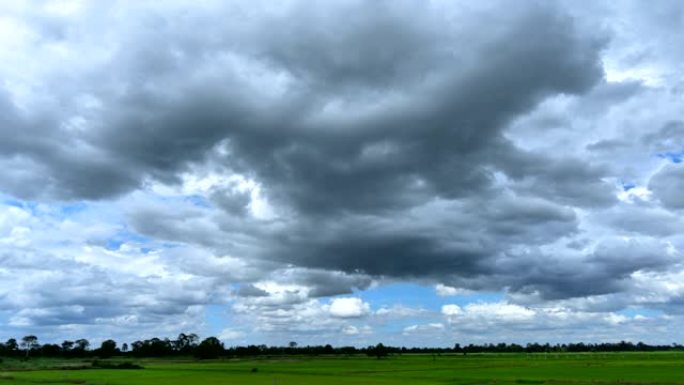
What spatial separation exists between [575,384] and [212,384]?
1615 inches

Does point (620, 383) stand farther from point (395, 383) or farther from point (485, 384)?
point (395, 383)

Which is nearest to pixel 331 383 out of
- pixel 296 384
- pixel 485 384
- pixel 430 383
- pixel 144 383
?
pixel 296 384

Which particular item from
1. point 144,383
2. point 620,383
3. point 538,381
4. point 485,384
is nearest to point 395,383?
point 485,384

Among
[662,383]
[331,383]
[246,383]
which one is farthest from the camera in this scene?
[246,383]

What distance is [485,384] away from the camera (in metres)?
72.9

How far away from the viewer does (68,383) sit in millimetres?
83062

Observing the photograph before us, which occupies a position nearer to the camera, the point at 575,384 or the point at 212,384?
the point at 575,384

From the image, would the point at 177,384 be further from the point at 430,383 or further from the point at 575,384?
the point at 575,384

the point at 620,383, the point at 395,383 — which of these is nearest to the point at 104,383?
the point at 395,383

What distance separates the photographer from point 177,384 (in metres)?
80.6

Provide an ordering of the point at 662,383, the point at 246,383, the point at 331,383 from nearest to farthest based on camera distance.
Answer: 1. the point at 662,383
2. the point at 331,383
3. the point at 246,383

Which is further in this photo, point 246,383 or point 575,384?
point 246,383

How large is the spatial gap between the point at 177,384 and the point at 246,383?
321 inches

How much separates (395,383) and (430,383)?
A: 3964mm
